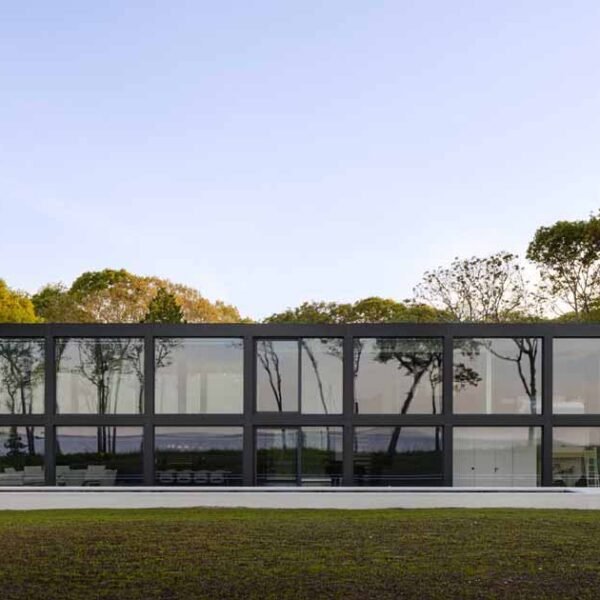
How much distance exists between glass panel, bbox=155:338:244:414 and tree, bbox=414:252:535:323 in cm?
2177

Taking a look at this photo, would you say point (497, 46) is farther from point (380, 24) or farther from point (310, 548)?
point (310, 548)

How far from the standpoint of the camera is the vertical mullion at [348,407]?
21.7m

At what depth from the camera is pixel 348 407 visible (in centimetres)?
2181

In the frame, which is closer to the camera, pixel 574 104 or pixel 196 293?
pixel 574 104

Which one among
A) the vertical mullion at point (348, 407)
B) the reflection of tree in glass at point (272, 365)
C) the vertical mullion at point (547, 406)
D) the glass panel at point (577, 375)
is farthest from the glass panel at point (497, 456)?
the reflection of tree in glass at point (272, 365)

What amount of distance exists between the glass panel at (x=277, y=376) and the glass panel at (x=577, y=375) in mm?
7036

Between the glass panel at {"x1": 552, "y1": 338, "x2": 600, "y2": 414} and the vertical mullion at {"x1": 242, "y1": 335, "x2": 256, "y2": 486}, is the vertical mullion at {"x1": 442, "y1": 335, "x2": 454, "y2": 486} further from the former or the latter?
the vertical mullion at {"x1": 242, "y1": 335, "x2": 256, "y2": 486}

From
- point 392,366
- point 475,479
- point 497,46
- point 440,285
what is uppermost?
point 497,46

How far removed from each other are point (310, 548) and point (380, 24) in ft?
58.6

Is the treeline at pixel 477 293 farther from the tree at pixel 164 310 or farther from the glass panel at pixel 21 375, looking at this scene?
the glass panel at pixel 21 375

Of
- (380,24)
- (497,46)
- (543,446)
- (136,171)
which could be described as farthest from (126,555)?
(136,171)

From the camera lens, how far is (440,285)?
140ft

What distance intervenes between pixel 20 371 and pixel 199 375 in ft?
15.7

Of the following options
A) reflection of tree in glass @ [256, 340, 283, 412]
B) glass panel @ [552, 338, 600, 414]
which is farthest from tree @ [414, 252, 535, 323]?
reflection of tree in glass @ [256, 340, 283, 412]
